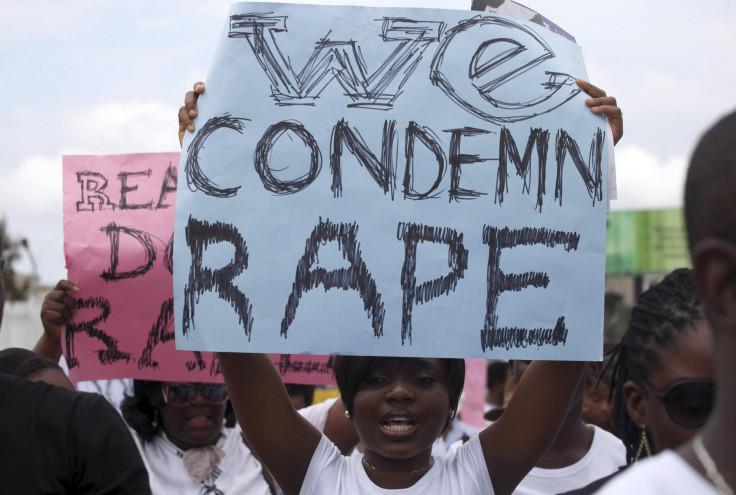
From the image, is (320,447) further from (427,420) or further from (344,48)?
(344,48)

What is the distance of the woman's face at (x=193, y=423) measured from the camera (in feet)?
12.4

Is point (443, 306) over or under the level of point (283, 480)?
over

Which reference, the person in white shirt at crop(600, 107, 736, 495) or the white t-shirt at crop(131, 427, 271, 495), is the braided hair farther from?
the white t-shirt at crop(131, 427, 271, 495)

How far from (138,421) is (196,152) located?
196cm

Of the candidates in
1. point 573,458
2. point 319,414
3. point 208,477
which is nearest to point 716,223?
point 573,458

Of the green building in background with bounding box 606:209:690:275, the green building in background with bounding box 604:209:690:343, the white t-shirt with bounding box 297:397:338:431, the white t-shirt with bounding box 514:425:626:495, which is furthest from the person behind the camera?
the green building in background with bounding box 606:209:690:275

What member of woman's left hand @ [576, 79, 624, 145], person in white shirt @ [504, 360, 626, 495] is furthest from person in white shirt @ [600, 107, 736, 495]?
person in white shirt @ [504, 360, 626, 495]

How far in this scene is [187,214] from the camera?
2273 mm

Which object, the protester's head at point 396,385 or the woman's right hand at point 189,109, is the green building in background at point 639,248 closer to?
the protester's head at point 396,385

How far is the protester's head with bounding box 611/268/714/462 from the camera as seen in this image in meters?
1.89

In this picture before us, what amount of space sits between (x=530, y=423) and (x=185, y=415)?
2.07m

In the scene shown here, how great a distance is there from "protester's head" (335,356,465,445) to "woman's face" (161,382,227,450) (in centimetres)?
151

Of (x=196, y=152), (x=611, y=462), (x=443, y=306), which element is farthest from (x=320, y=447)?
(x=611, y=462)

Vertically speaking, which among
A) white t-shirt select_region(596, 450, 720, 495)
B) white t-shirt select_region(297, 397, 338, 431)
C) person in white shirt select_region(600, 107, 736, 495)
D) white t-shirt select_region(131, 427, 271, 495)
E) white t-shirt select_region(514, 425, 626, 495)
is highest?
person in white shirt select_region(600, 107, 736, 495)
